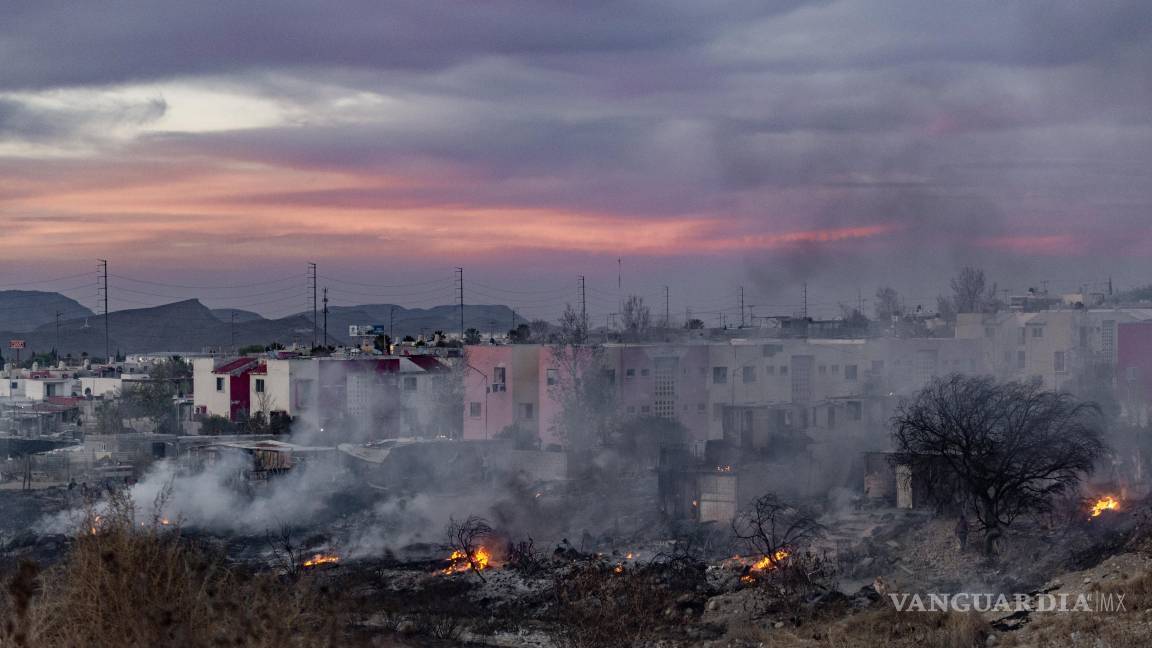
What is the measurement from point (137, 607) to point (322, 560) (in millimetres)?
18043


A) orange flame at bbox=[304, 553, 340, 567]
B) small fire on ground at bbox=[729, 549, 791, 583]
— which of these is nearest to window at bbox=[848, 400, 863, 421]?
small fire on ground at bbox=[729, 549, 791, 583]

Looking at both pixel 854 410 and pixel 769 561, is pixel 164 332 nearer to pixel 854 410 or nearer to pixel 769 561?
pixel 854 410

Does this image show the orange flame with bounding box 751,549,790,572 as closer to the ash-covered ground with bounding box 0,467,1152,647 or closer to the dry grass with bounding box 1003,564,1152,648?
the ash-covered ground with bounding box 0,467,1152,647

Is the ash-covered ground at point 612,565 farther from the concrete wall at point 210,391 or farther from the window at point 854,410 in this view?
the concrete wall at point 210,391

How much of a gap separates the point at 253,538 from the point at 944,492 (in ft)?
57.1

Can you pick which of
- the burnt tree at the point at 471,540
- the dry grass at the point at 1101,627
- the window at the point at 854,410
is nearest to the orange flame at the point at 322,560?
the burnt tree at the point at 471,540

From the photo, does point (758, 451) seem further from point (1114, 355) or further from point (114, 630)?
point (114, 630)

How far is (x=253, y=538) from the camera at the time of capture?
3052cm

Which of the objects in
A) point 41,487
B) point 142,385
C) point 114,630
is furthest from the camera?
point 142,385

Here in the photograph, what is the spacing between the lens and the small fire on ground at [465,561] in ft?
82.9

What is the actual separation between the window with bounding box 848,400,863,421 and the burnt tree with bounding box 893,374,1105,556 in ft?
42.9

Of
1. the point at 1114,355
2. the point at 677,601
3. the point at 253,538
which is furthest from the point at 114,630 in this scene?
the point at 1114,355

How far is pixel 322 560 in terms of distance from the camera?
27.3m

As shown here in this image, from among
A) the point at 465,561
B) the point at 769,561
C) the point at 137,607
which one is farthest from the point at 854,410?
the point at 137,607
